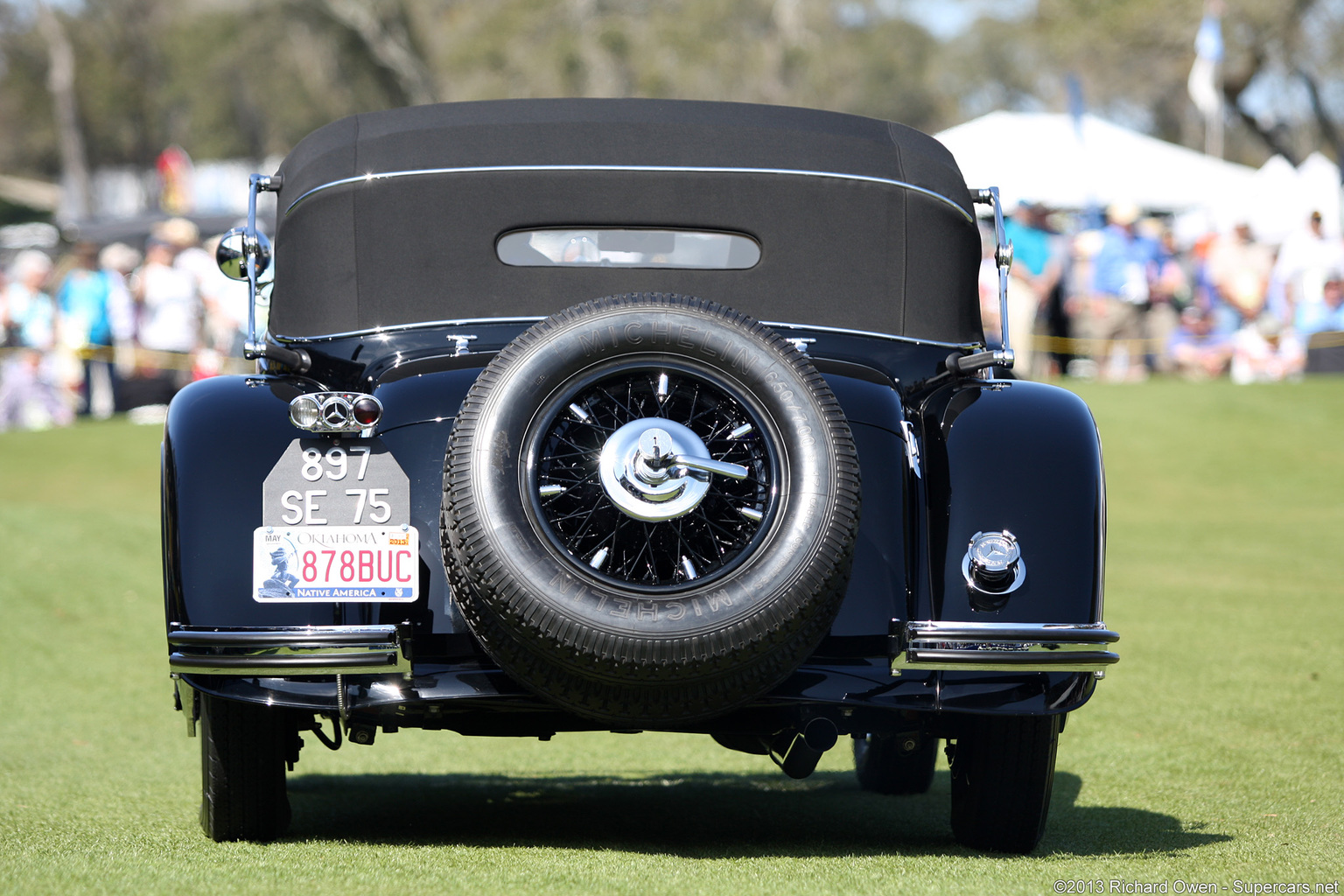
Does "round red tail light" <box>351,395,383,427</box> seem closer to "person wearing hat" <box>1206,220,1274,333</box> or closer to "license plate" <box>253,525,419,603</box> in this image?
"license plate" <box>253,525,419,603</box>

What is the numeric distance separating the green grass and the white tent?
10199 mm

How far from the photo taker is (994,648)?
3750 mm

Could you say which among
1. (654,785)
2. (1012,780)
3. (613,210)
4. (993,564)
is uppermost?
(613,210)

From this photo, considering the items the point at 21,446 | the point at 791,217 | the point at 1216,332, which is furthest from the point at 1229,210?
the point at 791,217

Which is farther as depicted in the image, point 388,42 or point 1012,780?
point 388,42

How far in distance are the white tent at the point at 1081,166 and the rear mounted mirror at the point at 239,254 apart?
15.2 meters

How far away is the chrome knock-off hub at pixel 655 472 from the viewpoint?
349cm

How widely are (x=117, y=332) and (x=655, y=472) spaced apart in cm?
1532

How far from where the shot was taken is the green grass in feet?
12.2

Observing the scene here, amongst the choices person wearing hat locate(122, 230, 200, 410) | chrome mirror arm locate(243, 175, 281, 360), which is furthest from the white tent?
chrome mirror arm locate(243, 175, 281, 360)

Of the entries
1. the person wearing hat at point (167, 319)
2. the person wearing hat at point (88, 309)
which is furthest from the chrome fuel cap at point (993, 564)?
the person wearing hat at point (88, 309)

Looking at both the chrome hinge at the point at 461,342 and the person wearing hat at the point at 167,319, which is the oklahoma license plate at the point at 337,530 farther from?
the person wearing hat at the point at 167,319

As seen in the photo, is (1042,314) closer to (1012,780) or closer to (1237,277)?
(1237,277)

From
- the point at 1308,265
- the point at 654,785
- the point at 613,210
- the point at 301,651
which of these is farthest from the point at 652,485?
the point at 1308,265
